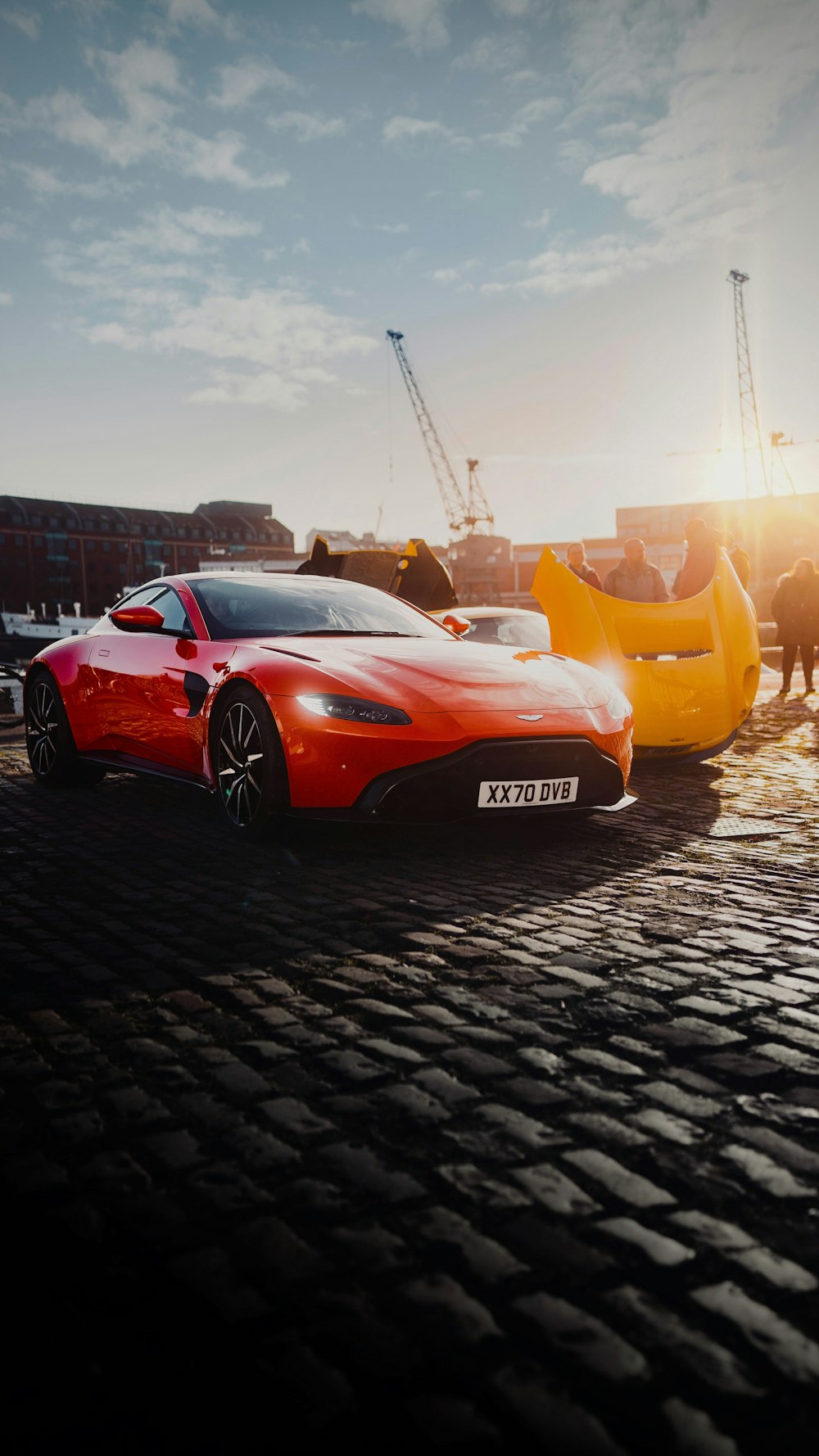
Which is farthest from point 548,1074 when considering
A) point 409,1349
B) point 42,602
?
point 42,602

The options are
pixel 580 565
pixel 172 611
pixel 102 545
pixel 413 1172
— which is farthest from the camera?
pixel 102 545

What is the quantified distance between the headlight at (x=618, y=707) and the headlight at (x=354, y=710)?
1.26 m

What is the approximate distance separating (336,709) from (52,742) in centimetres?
320

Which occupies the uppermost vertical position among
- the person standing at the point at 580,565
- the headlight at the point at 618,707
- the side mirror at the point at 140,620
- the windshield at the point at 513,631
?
the person standing at the point at 580,565

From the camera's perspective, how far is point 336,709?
5.07 m

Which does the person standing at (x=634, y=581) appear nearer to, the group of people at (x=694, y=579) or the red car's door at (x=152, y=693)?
the group of people at (x=694, y=579)

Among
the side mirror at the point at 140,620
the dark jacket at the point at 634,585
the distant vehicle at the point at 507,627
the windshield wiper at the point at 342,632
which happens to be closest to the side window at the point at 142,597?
the side mirror at the point at 140,620

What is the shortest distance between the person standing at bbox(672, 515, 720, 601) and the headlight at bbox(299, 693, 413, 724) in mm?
4146

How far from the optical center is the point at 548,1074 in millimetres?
2588

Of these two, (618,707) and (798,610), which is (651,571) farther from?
(798,610)

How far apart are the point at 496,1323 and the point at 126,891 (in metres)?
3.12

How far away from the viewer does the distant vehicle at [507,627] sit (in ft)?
33.2

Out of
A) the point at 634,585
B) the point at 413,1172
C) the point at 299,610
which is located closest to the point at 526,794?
the point at 299,610

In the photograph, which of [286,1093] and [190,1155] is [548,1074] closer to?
[286,1093]
